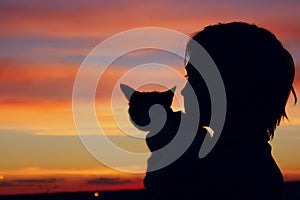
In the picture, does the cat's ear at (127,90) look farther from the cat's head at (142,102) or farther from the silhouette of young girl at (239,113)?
the silhouette of young girl at (239,113)

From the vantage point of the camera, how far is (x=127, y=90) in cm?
347

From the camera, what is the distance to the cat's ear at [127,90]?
344 cm

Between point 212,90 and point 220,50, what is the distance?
0.25m

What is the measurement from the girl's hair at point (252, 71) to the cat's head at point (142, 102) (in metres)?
0.19

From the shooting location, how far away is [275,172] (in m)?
3.39

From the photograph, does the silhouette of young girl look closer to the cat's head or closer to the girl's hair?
the girl's hair

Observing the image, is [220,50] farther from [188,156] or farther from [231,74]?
[188,156]

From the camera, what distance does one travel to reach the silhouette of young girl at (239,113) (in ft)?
11.1

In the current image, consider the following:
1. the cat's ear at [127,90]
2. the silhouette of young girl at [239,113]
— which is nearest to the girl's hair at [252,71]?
Answer: the silhouette of young girl at [239,113]

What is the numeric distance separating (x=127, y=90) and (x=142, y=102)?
9 centimetres

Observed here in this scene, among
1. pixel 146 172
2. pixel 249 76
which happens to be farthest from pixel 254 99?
pixel 146 172

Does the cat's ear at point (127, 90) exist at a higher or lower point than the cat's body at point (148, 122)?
higher

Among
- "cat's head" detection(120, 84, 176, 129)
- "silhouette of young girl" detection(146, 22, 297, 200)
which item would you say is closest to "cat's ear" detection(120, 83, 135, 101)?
"cat's head" detection(120, 84, 176, 129)

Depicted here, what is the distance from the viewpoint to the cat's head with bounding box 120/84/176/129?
341 cm
